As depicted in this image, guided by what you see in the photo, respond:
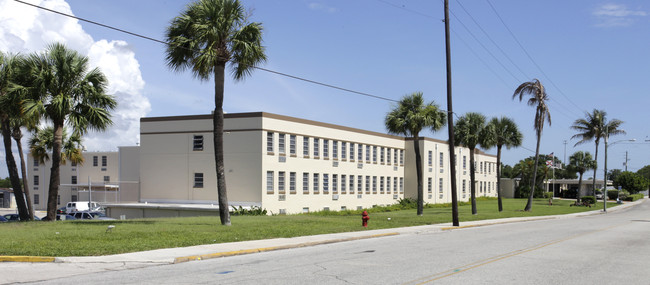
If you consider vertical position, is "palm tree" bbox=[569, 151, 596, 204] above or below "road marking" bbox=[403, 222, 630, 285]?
above

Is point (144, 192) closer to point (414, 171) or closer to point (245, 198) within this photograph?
point (245, 198)

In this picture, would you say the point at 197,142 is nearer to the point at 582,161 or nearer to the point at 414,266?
the point at 414,266

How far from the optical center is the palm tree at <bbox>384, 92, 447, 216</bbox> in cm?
3800

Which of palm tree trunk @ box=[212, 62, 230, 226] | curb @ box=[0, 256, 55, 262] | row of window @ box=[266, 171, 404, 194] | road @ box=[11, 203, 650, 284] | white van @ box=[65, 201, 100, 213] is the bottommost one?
white van @ box=[65, 201, 100, 213]

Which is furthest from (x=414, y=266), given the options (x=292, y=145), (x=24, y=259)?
(x=292, y=145)

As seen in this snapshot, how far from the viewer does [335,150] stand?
157 ft

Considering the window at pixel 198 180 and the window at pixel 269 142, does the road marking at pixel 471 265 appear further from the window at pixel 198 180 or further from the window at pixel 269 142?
the window at pixel 198 180

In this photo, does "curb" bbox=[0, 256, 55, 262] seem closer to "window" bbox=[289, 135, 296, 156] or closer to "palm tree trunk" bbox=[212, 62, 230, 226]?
"palm tree trunk" bbox=[212, 62, 230, 226]

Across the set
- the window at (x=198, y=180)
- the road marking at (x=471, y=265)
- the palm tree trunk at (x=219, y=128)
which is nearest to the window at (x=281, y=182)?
the window at (x=198, y=180)

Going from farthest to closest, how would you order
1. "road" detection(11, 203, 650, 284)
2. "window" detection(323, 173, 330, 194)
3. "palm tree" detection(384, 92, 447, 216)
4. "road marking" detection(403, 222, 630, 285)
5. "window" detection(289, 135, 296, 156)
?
"window" detection(323, 173, 330, 194)
"window" detection(289, 135, 296, 156)
"palm tree" detection(384, 92, 447, 216)
"road" detection(11, 203, 650, 284)
"road marking" detection(403, 222, 630, 285)

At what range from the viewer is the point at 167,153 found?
138 ft

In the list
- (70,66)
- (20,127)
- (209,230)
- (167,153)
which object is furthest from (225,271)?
(167,153)

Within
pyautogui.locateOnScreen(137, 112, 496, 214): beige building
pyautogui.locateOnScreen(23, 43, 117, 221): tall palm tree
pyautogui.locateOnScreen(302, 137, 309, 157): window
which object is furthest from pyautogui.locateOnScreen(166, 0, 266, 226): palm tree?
pyautogui.locateOnScreen(302, 137, 309, 157): window

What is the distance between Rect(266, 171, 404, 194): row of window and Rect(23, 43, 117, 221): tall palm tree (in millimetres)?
16604
